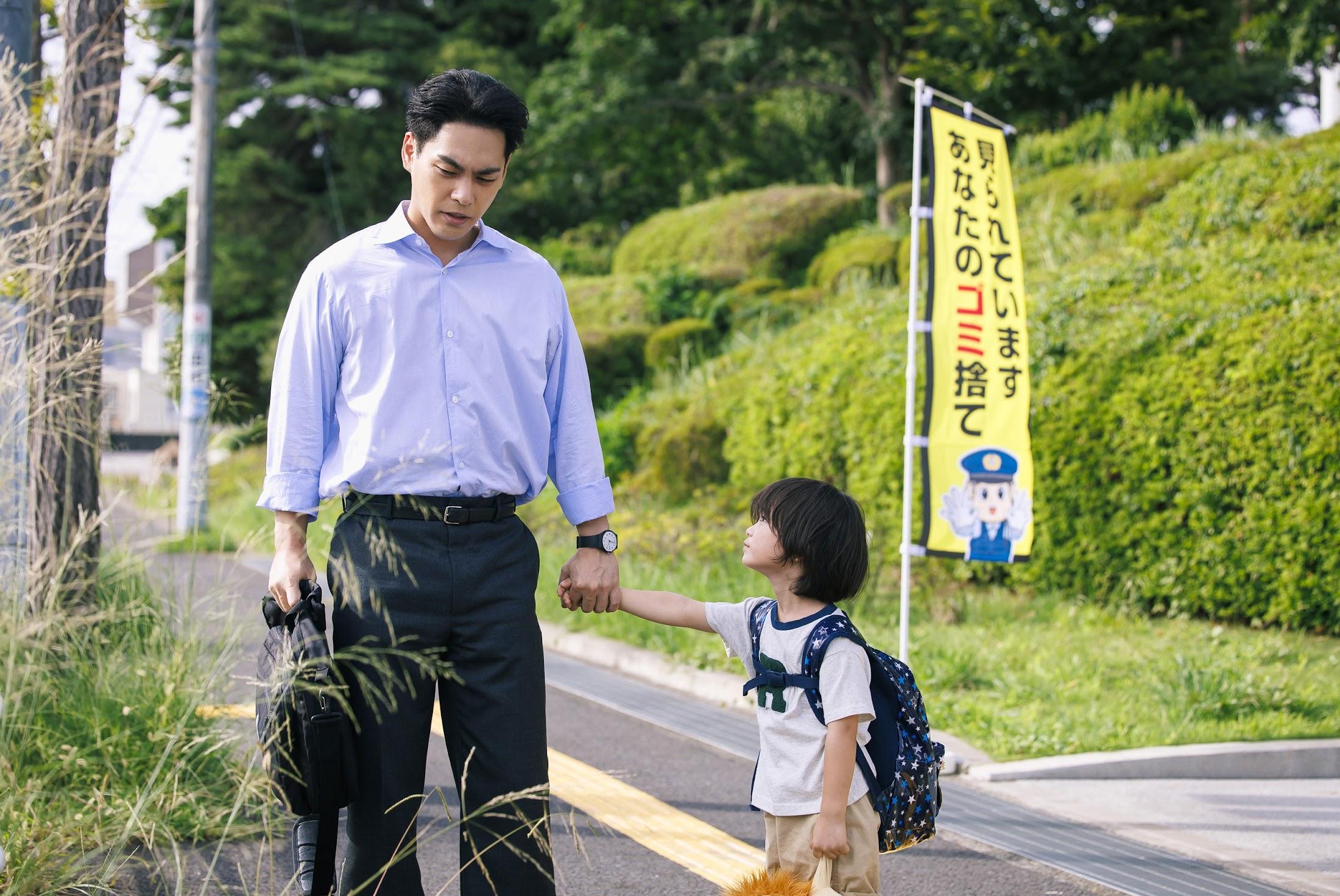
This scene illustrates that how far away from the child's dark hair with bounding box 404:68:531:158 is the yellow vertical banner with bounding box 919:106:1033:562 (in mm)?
3719

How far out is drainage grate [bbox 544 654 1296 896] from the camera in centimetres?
379

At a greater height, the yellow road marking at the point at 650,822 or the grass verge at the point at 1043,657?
the grass verge at the point at 1043,657

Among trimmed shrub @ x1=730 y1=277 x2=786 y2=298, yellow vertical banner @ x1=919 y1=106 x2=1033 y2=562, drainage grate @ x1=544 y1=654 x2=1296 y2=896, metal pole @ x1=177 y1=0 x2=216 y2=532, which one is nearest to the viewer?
drainage grate @ x1=544 y1=654 x2=1296 y2=896

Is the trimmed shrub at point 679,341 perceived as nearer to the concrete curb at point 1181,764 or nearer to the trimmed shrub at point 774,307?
the trimmed shrub at point 774,307

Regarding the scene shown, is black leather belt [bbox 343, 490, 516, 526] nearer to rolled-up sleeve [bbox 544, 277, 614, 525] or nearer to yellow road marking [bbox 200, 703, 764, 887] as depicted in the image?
rolled-up sleeve [bbox 544, 277, 614, 525]

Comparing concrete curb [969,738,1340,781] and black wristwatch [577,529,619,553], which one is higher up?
black wristwatch [577,529,619,553]

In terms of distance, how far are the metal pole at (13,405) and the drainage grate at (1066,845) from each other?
1724 mm

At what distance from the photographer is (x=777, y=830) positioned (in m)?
2.65

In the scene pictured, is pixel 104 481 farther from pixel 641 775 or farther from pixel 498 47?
pixel 498 47

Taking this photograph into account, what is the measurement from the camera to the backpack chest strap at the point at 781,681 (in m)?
2.58

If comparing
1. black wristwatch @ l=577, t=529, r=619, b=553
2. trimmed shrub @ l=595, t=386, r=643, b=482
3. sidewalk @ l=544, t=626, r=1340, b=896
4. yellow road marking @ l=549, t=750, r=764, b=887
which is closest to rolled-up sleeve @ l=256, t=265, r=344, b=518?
black wristwatch @ l=577, t=529, r=619, b=553

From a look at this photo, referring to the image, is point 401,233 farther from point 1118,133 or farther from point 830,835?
point 1118,133

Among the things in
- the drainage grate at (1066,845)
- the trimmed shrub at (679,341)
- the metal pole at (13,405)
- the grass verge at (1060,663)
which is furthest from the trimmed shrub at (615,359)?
the metal pole at (13,405)

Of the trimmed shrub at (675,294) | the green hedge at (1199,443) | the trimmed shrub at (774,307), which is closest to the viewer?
the green hedge at (1199,443)
